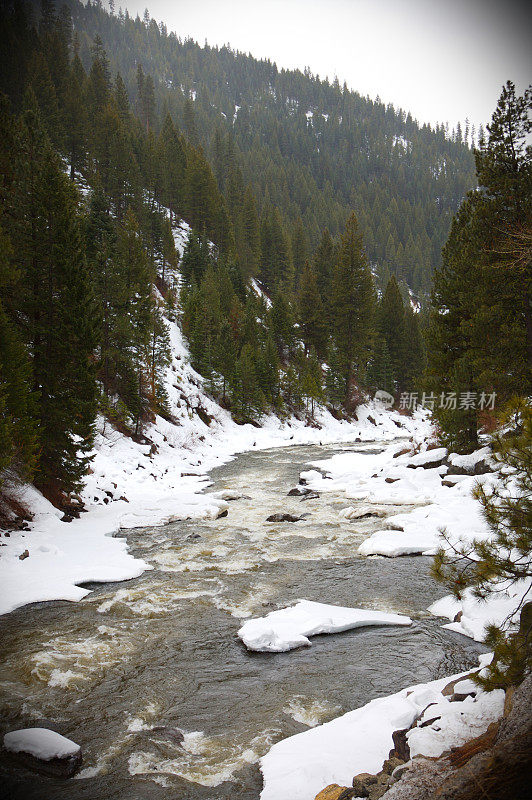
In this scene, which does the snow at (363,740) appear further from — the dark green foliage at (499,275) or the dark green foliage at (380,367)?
the dark green foliage at (380,367)

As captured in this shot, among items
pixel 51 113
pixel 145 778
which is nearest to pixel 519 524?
pixel 145 778

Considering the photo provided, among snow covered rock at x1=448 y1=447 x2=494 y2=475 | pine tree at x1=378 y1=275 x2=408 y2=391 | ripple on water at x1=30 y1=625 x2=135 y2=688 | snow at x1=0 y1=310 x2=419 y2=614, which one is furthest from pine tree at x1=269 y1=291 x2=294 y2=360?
ripple on water at x1=30 y1=625 x2=135 y2=688

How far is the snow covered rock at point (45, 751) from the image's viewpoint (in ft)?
15.8

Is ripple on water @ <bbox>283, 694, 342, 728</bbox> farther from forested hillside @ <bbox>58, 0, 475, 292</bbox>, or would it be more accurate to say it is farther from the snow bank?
forested hillside @ <bbox>58, 0, 475, 292</bbox>

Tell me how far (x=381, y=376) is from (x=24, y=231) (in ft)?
166

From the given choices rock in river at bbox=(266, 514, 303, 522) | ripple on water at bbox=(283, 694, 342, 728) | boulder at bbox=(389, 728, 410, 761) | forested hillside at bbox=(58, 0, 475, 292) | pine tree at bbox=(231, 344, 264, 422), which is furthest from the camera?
A: forested hillside at bbox=(58, 0, 475, 292)

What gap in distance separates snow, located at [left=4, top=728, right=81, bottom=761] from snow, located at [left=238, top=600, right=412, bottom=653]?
328 cm

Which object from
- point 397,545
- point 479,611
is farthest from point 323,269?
point 479,611

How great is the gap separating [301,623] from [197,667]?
2.15 metres

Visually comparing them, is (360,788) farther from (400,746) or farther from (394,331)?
(394,331)

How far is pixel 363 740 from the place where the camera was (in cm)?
500

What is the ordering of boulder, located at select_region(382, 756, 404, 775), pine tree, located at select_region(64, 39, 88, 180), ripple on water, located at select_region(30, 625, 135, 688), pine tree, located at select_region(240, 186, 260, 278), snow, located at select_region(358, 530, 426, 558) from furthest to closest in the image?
1. pine tree, located at select_region(240, 186, 260, 278)
2. pine tree, located at select_region(64, 39, 88, 180)
3. snow, located at select_region(358, 530, 426, 558)
4. ripple on water, located at select_region(30, 625, 135, 688)
5. boulder, located at select_region(382, 756, 404, 775)

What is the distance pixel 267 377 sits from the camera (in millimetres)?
46562

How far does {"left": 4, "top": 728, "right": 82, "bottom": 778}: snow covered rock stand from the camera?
4.82 metres
